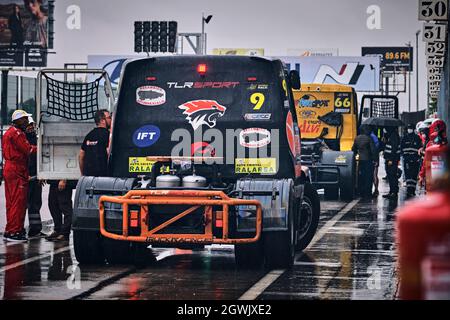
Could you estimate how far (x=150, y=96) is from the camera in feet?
42.9

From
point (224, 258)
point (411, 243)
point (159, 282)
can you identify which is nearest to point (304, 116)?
point (224, 258)

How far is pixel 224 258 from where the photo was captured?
43.4 feet

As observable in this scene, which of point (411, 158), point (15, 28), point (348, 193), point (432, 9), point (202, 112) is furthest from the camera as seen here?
point (15, 28)

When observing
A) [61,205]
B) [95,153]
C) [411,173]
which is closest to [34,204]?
[61,205]

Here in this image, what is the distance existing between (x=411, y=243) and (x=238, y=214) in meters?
7.47

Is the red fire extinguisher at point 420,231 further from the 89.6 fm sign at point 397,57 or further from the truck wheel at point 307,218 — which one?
the 89.6 fm sign at point 397,57

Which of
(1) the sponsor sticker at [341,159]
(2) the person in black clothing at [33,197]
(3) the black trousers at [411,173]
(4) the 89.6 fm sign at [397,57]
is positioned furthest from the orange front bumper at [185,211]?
(4) the 89.6 fm sign at [397,57]

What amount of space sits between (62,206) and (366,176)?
41.0ft

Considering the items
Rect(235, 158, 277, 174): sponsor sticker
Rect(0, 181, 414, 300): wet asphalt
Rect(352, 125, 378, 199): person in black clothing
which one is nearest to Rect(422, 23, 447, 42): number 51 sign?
Rect(352, 125, 378, 199): person in black clothing

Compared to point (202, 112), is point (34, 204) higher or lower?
lower

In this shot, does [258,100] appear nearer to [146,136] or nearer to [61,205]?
[146,136]

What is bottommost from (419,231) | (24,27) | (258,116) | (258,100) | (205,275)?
(205,275)

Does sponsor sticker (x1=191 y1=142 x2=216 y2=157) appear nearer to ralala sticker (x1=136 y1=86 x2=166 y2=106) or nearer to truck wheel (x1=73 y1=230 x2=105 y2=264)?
ralala sticker (x1=136 y1=86 x2=166 y2=106)

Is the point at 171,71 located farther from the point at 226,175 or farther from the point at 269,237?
the point at 269,237
